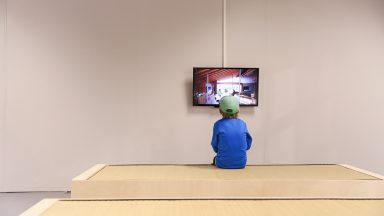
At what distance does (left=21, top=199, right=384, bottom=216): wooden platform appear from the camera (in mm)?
1824

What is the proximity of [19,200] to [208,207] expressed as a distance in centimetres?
346

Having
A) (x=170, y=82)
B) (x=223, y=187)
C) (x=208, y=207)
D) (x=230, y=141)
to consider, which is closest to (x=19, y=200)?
(x=170, y=82)

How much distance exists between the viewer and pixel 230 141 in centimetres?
341

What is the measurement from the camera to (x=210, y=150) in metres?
5.19

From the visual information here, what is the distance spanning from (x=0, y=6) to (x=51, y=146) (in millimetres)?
1902

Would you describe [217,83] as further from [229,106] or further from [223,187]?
[223,187]

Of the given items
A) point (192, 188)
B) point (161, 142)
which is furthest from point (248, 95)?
point (192, 188)

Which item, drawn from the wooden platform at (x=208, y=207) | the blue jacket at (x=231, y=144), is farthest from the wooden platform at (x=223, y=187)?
the wooden platform at (x=208, y=207)

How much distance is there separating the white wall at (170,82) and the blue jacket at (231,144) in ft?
5.62

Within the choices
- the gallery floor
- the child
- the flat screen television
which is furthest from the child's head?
the gallery floor

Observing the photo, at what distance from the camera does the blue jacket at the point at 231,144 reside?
341cm

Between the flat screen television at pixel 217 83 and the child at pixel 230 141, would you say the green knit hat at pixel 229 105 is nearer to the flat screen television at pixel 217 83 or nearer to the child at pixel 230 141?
the child at pixel 230 141

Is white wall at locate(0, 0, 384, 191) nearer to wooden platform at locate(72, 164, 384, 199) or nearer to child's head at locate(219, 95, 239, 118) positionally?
child's head at locate(219, 95, 239, 118)

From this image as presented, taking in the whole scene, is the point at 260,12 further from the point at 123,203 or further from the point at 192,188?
the point at 123,203
